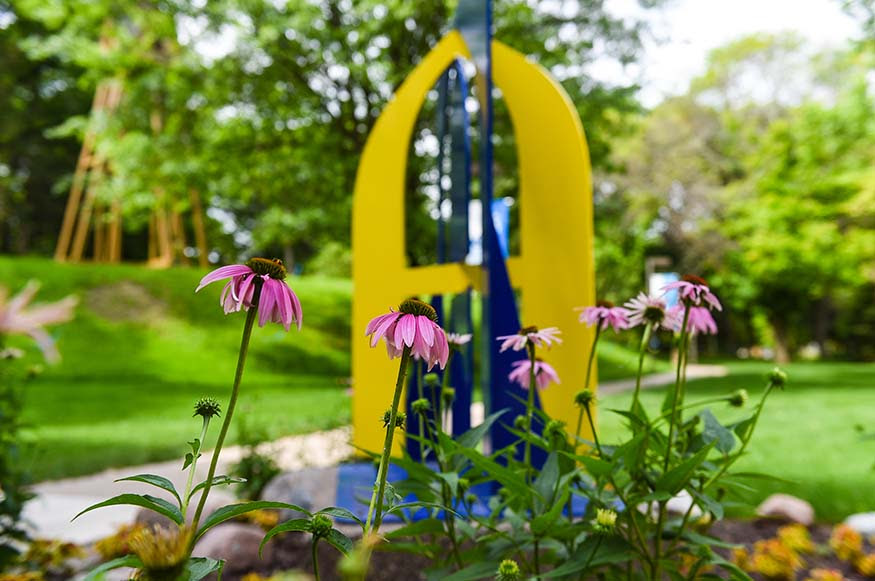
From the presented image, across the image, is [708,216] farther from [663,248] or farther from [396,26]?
[396,26]

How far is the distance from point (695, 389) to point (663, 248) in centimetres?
952

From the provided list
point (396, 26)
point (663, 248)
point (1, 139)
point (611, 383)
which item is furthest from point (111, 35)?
point (663, 248)

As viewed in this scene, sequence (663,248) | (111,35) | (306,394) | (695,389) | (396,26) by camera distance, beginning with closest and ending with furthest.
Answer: (396,26), (111,35), (306,394), (695,389), (663,248)

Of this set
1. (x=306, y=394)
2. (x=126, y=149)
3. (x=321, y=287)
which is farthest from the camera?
(x=321, y=287)

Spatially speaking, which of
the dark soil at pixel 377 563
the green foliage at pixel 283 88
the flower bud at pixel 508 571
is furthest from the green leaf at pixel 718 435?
the green foliage at pixel 283 88

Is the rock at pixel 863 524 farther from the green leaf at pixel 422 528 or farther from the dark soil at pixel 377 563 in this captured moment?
the green leaf at pixel 422 528

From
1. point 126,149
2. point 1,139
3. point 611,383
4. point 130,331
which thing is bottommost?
point 611,383

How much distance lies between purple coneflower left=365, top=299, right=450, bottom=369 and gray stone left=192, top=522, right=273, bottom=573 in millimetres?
1994

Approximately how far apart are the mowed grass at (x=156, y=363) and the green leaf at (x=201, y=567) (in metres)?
4.29

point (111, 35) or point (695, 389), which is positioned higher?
point (111, 35)

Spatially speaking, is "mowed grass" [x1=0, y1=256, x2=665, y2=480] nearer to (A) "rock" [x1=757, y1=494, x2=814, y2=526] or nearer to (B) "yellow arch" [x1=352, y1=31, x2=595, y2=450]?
(B) "yellow arch" [x1=352, y1=31, x2=595, y2=450]

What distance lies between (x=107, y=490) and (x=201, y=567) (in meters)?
3.93

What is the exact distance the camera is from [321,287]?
41.1ft

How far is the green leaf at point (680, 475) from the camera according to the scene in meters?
0.92
